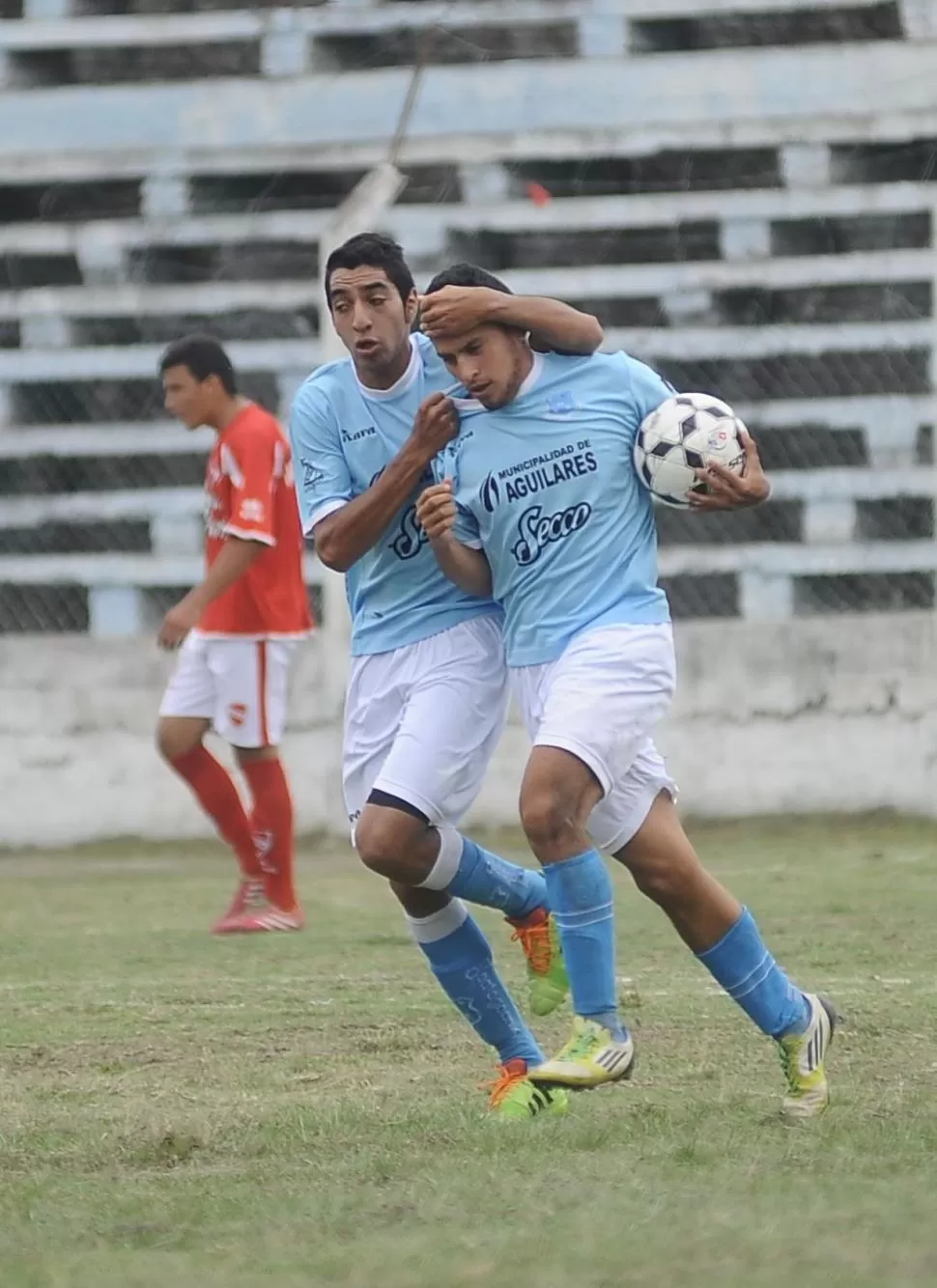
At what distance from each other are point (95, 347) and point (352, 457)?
298 inches

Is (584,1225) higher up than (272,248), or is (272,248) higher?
(272,248)

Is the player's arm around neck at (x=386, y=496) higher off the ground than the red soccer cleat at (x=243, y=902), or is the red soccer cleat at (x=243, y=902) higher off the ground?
the player's arm around neck at (x=386, y=496)

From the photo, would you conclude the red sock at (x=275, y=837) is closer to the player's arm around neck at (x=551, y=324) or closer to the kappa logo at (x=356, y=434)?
the kappa logo at (x=356, y=434)

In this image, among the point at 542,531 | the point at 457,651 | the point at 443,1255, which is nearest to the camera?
the point at 443,1255

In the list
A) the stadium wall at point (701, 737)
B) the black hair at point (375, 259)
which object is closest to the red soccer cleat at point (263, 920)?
the stadium wall at point (701, 737)

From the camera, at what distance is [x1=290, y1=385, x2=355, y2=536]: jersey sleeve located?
6281 millimetres

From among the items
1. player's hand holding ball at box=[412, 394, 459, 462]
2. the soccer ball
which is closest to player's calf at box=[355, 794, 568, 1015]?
player's hand holding ball at box=[412, 394, 459, 462]

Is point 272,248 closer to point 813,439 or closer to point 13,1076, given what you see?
point 813,439

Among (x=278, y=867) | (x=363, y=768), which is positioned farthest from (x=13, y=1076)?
(x=278, y=867)

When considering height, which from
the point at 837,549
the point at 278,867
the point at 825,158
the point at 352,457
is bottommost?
the point at 278,867

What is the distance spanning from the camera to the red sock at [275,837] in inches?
394

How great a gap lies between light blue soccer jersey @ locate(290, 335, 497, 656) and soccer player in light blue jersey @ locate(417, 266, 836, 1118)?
32cm

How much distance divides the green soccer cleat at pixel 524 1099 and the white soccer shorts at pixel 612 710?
551mm

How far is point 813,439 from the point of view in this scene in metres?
13.1
